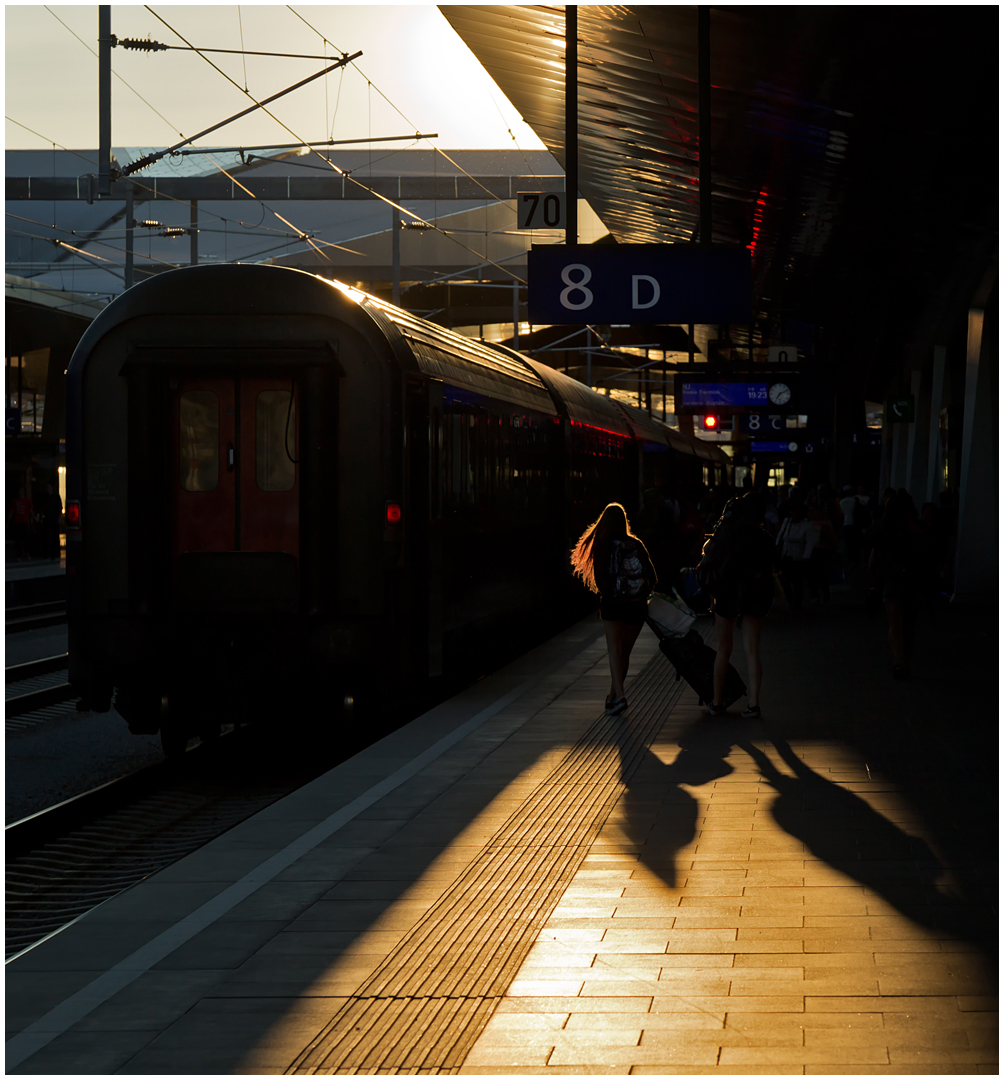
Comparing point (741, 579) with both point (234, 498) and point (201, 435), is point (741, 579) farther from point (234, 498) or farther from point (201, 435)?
point (201, 435)

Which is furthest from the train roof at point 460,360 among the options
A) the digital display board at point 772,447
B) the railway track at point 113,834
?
the digital display board at point 772,447

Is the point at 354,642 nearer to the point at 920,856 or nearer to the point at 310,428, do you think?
the point at 310,428

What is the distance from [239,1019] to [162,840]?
3809 millimetres

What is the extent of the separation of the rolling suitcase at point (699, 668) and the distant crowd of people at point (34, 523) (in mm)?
27852

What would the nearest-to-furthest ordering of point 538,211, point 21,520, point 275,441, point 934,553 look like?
point 275,441, point 934,553, point 538,211, point 21,520

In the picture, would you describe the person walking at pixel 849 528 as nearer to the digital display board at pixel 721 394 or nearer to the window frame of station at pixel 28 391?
the digital display board at pixel 721 394

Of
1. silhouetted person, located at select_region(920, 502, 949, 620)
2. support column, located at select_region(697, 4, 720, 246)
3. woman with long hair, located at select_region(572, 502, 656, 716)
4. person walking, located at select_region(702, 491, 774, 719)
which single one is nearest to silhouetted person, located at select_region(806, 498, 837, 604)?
silhouetted person, located at select_region(920, 502, 949, 620)

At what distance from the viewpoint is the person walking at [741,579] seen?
10523 mm

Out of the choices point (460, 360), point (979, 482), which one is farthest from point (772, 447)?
point (460, 360)

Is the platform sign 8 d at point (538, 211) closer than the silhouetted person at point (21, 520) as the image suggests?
Yes

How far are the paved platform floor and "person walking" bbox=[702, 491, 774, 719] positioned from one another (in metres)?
1.23

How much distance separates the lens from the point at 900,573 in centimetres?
1260

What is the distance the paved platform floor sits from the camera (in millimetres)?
4156

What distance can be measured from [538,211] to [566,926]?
913cm
